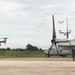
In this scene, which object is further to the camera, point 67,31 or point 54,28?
point 67,31

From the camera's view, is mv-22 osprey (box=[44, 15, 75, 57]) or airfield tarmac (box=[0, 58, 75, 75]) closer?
airfield tarmac (box=[0, 58, 75, 75])

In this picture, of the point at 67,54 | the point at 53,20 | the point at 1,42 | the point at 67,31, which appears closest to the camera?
the point at 67,54

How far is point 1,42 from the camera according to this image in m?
106

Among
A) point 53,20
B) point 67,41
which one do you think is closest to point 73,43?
point 67,41

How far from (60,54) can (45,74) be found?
6191 centimetres

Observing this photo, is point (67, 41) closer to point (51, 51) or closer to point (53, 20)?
point (51, 51)

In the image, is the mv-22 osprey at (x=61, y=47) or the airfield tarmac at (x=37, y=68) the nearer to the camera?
the airfield tarmac at (x=37, y=68)

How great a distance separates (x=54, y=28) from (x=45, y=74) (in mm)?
69382

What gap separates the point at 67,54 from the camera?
88375 millimetres

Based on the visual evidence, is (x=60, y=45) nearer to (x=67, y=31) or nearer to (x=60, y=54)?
(x=60, y=54)

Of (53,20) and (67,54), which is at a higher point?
(53,20)

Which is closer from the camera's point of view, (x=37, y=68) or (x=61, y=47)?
(x=37, y=68)

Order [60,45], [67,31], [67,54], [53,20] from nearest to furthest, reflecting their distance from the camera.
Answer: [60,45], [67,54], [53,20], [67,31]

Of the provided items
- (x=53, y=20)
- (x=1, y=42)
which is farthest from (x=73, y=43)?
(x=1, y=42)
